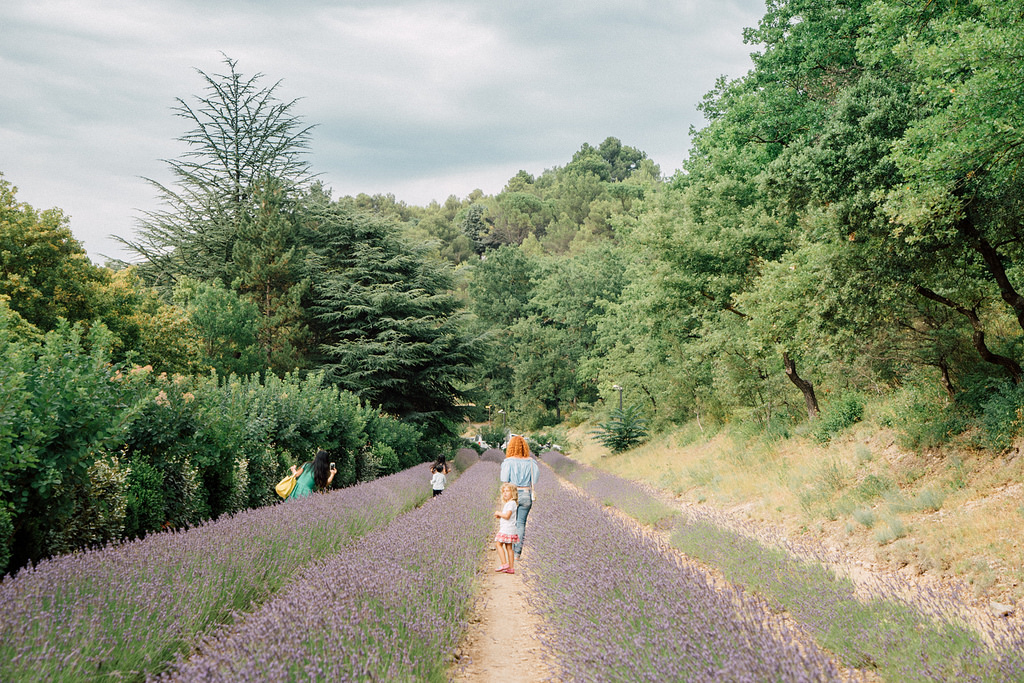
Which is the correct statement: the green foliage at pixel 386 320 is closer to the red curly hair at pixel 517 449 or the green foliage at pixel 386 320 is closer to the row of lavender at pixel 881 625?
the red curly hair at pixel 517 449

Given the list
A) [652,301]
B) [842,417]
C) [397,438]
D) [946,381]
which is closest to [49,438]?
[946,381]

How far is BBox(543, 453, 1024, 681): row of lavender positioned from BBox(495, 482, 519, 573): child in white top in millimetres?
2464

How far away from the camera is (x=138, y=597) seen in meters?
3.98

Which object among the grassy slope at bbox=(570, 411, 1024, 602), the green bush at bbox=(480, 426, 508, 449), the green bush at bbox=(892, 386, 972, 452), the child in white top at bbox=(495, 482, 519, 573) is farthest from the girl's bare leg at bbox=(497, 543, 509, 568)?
the green bush at bbox=(480, 426, 508, 449)

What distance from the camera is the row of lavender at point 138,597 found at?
3.33 metres

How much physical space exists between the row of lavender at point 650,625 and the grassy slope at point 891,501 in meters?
3.03

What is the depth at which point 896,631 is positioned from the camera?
415 centimetres

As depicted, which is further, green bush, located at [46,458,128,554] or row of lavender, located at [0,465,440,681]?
green bush, located at [46,458,128,554]

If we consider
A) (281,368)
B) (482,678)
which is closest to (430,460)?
(281,368)

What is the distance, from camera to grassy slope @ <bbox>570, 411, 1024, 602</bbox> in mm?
6516

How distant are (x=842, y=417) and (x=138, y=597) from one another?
14.8 m

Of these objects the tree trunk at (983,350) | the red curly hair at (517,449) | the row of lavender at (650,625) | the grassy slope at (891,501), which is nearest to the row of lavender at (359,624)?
the row of lavender at (650,625)

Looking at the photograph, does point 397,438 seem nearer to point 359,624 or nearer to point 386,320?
point 386,320

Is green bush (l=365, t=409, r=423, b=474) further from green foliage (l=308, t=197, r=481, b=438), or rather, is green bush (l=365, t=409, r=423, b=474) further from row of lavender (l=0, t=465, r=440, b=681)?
row of lavender (l=0, t=465, r=440, b=681)
